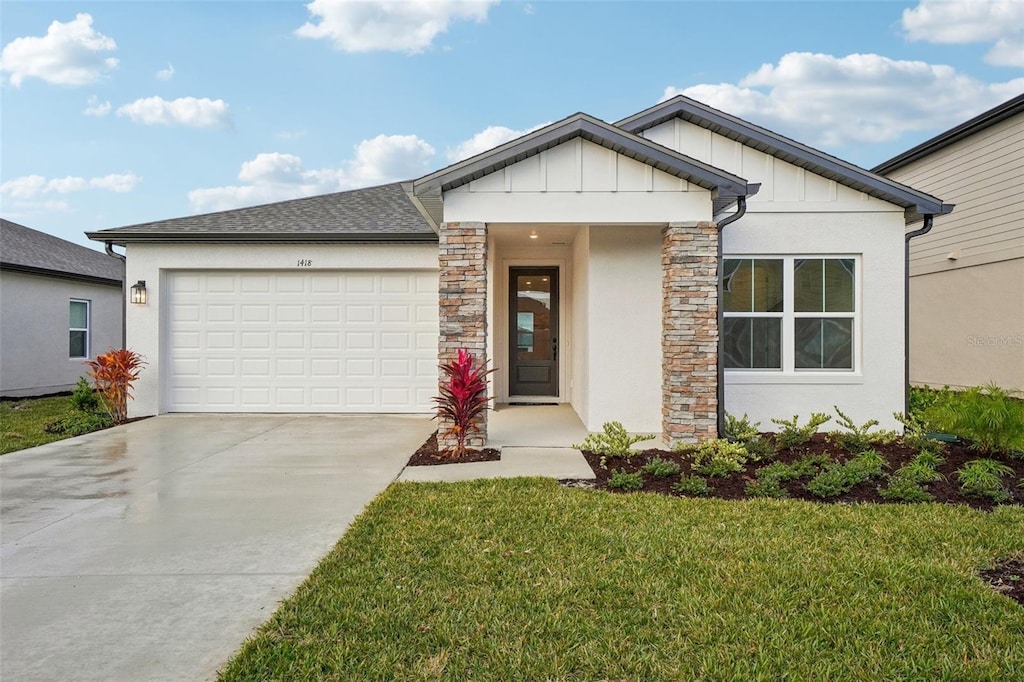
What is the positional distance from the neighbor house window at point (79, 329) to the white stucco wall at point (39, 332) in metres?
0.11

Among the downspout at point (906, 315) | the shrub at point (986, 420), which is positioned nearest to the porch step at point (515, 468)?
the shrub at point (986, 420)

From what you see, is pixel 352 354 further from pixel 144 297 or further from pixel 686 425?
pixel 686 425

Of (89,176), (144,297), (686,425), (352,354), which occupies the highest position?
(89,176)

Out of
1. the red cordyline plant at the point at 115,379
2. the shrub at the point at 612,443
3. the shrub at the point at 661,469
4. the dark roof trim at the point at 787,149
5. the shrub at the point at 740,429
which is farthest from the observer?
the red cordyline plant at the point at 115,379

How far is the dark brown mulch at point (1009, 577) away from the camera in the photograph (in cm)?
342

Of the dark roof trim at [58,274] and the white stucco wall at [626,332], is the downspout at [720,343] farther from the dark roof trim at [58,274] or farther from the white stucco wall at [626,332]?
the dark roof trim at [58,274]

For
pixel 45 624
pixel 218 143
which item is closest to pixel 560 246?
pixel 45 624

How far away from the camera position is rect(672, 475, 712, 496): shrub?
549 cm

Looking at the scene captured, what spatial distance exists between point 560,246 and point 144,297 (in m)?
7.39

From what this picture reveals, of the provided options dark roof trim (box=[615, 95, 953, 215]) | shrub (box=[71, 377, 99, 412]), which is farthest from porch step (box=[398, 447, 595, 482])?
shrub (box=[71, 377, 99, 412])

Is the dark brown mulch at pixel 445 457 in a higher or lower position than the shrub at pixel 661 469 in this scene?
lower

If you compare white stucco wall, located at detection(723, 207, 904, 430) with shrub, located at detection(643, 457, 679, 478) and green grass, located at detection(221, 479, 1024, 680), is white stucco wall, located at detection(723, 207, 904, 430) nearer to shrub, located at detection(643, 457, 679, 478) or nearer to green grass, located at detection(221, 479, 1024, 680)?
shrub, located at detection(643, 457, 679, 478)

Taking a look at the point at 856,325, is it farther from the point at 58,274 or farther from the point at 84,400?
the point at 58,274

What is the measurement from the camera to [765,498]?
17.5ft
